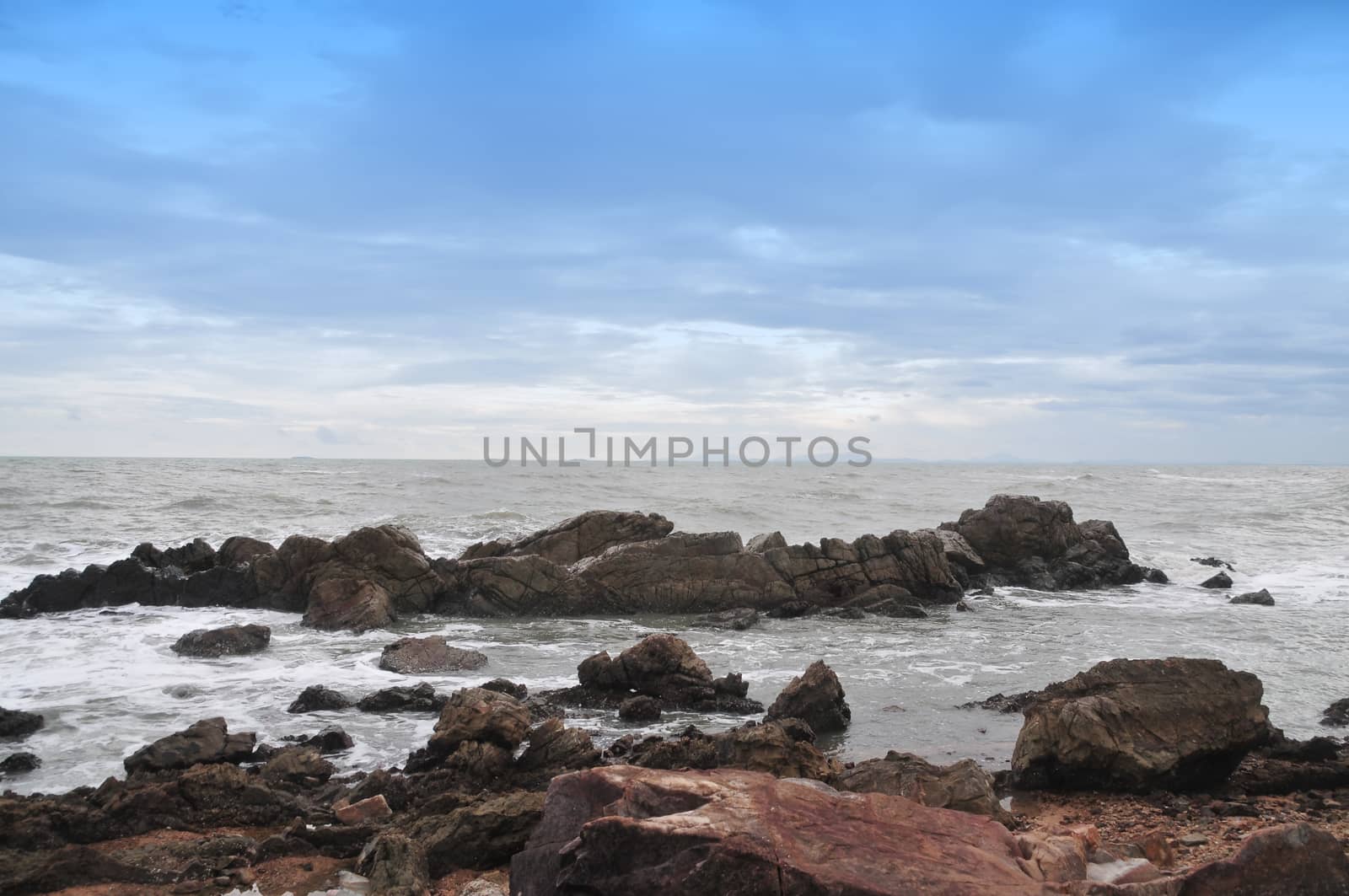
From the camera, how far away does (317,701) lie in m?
11.9

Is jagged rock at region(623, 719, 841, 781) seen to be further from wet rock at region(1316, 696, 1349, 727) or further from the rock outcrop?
the rock outcrop

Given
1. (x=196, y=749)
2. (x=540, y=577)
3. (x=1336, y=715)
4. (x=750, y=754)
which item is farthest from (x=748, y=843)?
(x=540, y=577)

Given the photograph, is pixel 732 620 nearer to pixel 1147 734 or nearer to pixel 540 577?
pixel 540 577

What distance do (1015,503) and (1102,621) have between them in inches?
260

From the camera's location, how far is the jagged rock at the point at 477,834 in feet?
22.4

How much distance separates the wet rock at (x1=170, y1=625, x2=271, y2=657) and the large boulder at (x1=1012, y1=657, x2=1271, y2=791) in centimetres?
1188

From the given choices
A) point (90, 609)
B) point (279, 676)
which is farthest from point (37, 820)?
point (90, 609)

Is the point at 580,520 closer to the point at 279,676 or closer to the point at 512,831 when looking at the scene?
the point at 279,676

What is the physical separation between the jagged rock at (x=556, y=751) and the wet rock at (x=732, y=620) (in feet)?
29.8

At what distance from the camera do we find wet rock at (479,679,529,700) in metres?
12.4

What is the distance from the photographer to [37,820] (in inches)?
294

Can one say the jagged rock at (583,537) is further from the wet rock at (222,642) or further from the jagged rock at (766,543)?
the wet rock at (222,642)

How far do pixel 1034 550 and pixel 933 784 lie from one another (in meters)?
18.6

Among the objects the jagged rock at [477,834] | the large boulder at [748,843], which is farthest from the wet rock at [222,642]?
the large boulder at [748,843]
